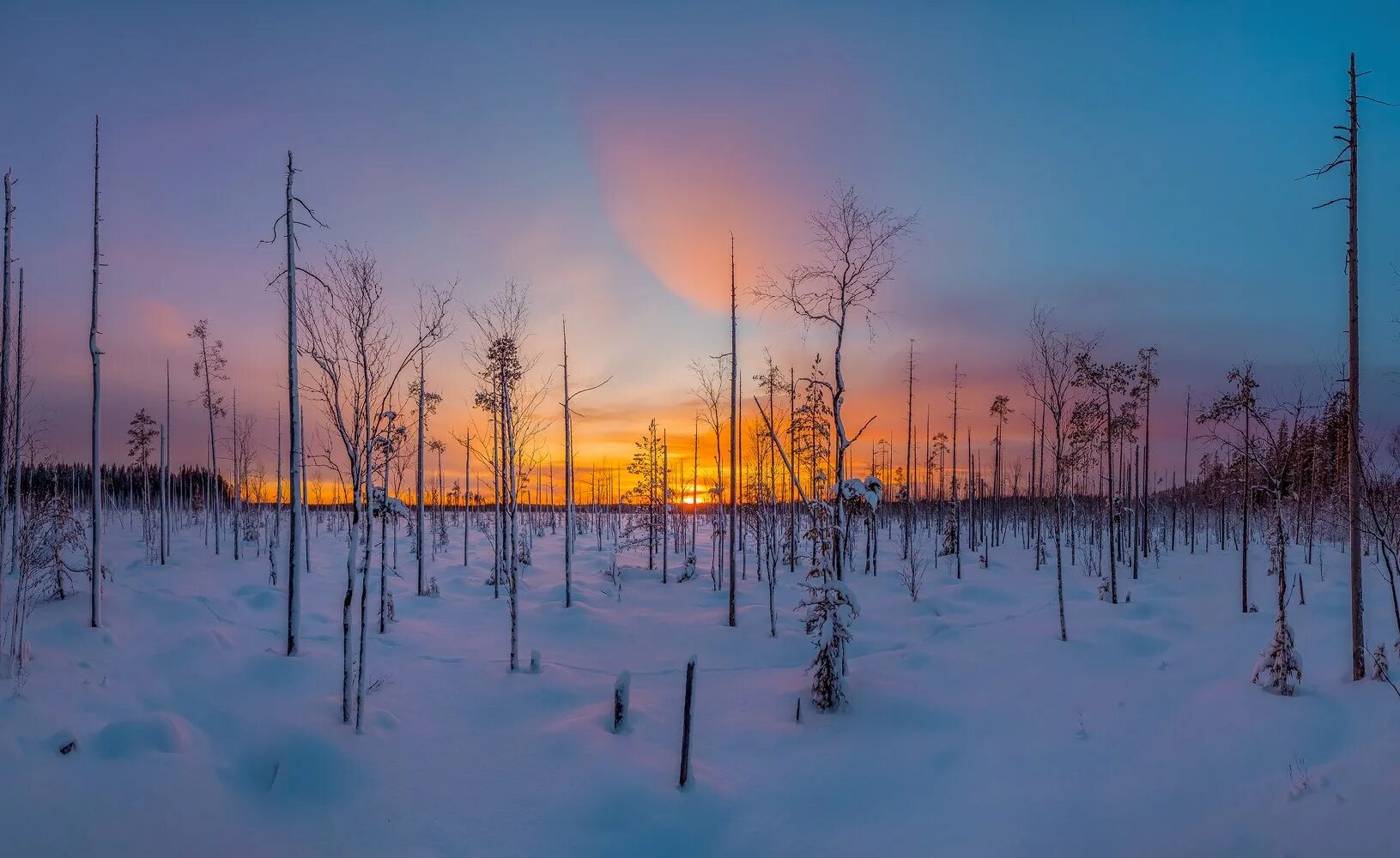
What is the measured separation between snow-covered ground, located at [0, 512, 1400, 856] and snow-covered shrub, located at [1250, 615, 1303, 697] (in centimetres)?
41

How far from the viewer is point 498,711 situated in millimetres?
13375

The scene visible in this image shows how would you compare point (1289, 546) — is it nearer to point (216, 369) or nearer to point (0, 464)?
point (0, 464)

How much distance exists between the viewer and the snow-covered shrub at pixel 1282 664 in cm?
1195

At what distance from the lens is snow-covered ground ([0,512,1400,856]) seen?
8.45m

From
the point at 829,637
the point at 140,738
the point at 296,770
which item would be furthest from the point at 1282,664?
the point at 140,738

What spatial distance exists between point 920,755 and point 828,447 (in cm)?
2099

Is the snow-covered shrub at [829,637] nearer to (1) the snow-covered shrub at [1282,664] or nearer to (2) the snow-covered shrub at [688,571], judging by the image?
(1) the snow-covered shrub at [1282,664]

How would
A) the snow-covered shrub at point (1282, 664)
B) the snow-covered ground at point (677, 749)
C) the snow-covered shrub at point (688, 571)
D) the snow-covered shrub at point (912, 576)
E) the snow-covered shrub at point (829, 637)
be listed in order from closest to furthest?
1. the snow-covered ground at point (677, 749)
2. the snow-covered shrub at point (1282, 664)
3. the snow-covered shrub at point (829, 637)
4. the snow-covered shrub at point (912, 576)
5. the snow-covered shrub at point (688, 571)

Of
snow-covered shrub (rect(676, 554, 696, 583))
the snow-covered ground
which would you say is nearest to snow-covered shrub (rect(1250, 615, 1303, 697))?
the snow-covered ground

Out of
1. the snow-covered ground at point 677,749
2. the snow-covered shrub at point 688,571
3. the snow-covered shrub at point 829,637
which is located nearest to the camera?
the snow-covered ground at point 677,749

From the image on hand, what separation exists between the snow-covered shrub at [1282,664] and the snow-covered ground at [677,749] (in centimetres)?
41

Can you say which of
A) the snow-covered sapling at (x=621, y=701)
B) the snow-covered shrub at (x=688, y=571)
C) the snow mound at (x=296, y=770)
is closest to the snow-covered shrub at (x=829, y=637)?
the snow-covered sapling at (x=621, y=701)

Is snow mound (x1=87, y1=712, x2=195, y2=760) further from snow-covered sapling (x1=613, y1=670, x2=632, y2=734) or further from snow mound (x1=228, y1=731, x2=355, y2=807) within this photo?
snow-covered sapling (x1=613, y1=670, x2=632, y2=734)

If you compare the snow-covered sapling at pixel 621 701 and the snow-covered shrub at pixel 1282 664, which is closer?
the snow-covered shrub at pixel 1282 664
